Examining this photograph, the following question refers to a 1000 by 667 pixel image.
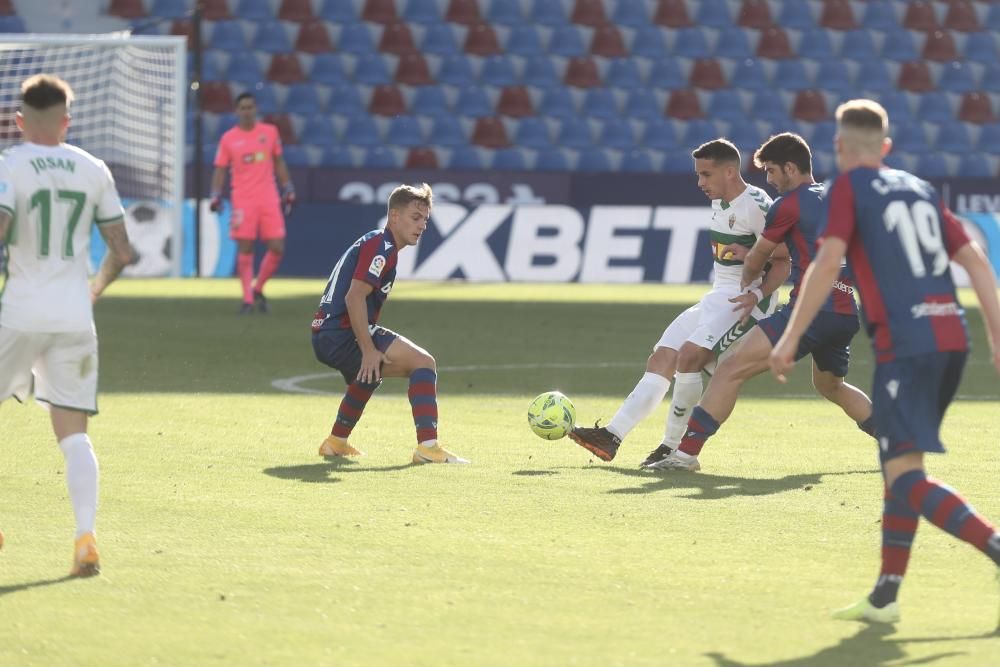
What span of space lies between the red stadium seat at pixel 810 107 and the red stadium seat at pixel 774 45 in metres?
0.91

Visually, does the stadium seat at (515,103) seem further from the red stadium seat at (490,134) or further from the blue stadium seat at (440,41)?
the blue stadium seat at (440,41)

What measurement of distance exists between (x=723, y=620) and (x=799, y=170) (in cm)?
361

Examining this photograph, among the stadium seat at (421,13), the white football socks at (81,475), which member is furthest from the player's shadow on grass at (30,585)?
the stadium seat at (421,13)

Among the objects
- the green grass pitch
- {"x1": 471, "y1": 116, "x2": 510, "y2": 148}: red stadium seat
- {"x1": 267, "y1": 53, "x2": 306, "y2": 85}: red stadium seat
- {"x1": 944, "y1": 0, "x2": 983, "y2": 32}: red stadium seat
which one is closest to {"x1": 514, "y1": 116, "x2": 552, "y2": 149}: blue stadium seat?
{"x1": 471, "y1": 116, "x2": 510, "y2": 148}: red stadium seat

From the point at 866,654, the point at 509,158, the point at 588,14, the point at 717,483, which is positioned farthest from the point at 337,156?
the point at 866,654

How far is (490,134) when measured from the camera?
26969mm

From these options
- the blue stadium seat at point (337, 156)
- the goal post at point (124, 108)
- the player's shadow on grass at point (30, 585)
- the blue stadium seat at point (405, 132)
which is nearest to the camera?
the player's shadow on grass at point (30, 585)

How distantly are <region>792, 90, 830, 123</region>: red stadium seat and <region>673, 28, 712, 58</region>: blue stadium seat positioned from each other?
1650 mm

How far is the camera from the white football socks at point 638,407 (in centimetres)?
874

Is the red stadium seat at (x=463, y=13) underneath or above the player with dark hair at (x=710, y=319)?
above

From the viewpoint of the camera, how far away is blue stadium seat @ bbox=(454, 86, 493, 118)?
2719 cm

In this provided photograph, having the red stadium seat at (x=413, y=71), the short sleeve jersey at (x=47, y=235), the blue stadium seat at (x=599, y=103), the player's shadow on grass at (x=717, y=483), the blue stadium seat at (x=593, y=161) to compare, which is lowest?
the player's shadow on grass at (x=717, y=483)

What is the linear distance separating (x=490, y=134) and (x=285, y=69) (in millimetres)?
3283

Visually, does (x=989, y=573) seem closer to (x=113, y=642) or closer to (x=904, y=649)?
(x=904, y=649)
